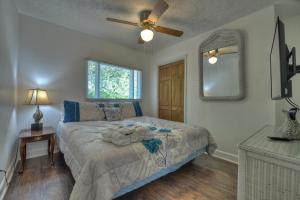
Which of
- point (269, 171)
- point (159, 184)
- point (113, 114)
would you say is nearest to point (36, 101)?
point (113, 114)

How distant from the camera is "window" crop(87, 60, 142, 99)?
3408 millimetres

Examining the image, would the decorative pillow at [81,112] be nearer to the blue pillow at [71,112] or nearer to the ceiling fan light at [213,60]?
the blue pillow at [71,112]

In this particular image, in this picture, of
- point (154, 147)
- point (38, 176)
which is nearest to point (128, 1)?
point (154, 147)

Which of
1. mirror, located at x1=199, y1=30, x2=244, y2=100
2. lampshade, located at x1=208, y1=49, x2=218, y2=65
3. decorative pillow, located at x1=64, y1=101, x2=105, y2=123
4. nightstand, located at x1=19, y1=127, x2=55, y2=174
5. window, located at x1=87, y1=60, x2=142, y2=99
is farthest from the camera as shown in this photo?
window, located at x1=87, y1=60, x2=142, y2=99

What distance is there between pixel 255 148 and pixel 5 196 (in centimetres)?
246

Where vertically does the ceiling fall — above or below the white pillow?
above

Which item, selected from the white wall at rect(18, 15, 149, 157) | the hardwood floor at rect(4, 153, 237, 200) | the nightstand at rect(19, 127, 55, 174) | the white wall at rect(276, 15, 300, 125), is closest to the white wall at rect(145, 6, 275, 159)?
the white wall at rect(276, 15, 300, 125)

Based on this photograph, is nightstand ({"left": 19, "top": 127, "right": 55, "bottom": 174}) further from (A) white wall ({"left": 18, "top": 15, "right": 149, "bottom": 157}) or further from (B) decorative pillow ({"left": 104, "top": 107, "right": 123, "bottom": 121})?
(B) decorative pillow ({"left": 104, "top": 107, "right": 123, "bottom": 121})

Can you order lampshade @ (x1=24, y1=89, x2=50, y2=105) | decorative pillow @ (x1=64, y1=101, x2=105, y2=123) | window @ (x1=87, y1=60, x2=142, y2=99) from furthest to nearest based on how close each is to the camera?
window @ (x1=87, y1=60, x2=142, y2=99)
decorative pillow @ (x1=64, y1=101, x2=105, y2=123)
lampshade @ (x1=24, y1=89, x2=50, y2=105)

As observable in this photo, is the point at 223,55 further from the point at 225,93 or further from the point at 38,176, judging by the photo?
the point at 38,176

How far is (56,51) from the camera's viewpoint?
290 cm

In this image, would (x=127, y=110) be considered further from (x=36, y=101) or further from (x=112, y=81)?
(x=36, y=101)

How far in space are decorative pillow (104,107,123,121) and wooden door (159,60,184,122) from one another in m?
1.52

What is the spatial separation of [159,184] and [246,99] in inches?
78.4
